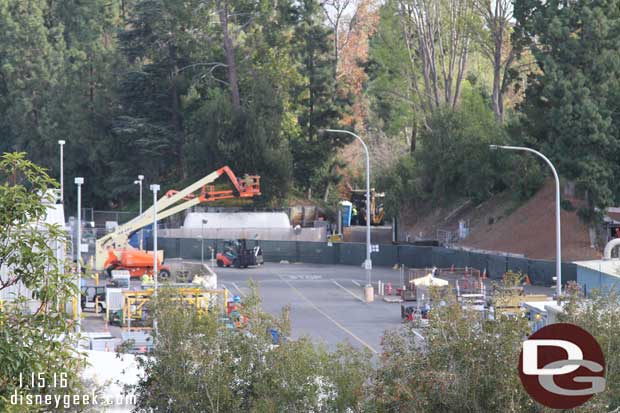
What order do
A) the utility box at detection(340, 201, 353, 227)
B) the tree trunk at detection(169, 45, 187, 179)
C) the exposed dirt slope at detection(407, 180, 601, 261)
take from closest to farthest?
the exposed dirt slope at detection(407, 180, 601, 261), the utility box at detection(340, 201, 353, 227), the tree trunk at detection(169, 45, 187, 179)

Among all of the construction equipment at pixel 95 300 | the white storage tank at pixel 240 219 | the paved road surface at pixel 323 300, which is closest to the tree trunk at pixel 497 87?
the paved road surface at pixel 323 300

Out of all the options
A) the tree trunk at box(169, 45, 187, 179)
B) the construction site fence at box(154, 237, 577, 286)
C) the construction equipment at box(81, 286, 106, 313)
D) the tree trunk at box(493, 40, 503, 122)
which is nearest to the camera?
the construction equipment at box(81, 286, 106, 313)

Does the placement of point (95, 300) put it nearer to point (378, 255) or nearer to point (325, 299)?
point (325, 299)

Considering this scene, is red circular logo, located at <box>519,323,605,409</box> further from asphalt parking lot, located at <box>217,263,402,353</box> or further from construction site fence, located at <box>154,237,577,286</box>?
construction site fence, located at <box>154,237,577,286</box>

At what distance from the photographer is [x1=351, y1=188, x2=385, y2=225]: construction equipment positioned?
87.8 meters

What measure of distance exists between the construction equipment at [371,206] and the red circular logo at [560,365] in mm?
76257

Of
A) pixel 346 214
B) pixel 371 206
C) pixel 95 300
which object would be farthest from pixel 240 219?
pixel 95 300

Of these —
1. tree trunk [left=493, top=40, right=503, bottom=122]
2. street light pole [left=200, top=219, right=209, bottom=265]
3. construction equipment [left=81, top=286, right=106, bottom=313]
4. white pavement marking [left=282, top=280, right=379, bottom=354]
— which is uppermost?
tree trunk [left=493, top=40, right=503, bottom=122]

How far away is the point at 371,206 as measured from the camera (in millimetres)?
88188

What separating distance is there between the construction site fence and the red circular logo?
4601 centimetres

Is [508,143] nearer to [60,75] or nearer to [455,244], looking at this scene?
[455,244]

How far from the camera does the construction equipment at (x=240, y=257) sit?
6931 centimetres

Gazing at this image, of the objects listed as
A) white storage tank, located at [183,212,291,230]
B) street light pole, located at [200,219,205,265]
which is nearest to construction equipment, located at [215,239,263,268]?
street light pole, located at [200,219,205,265]

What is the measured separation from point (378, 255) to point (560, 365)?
61458mm
